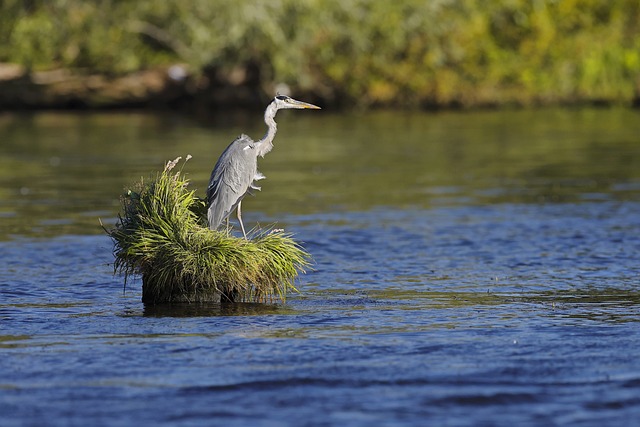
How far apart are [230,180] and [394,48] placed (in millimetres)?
39474

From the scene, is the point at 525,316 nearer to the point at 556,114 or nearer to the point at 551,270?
the point at 551,270

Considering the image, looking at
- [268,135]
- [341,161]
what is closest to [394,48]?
[341,161]

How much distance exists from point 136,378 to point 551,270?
6.74 meters

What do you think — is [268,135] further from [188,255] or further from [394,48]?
[394,48]

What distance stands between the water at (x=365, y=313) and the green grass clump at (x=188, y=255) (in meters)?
0.22

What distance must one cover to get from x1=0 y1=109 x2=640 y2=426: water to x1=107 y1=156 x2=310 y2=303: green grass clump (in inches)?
8.6

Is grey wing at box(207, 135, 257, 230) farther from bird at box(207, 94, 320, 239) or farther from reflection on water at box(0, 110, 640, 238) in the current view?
reflection on water at box(0, 110, 640, 238)

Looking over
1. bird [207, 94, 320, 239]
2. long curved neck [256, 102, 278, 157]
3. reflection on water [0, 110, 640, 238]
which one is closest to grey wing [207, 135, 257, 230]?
bird [207, 94, 320, 239]

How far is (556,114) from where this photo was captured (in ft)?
150

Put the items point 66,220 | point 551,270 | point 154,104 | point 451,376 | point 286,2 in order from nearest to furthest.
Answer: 1. point 451,376
2. point 551,270
3. point 66,220
4. point 286,2
5. point 154,104

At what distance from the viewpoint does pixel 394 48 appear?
50.8 metres

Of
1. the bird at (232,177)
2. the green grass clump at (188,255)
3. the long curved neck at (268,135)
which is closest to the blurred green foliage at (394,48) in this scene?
the long curved neck at (268,135)

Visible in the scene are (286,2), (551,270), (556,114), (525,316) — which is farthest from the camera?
(556,114)

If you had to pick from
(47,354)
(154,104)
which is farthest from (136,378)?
(154,104)
